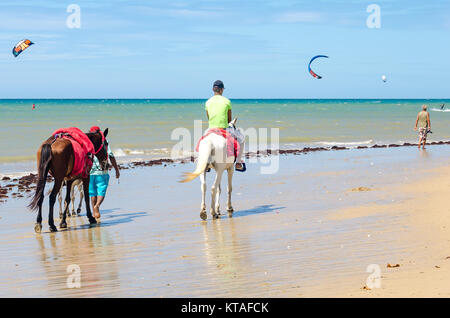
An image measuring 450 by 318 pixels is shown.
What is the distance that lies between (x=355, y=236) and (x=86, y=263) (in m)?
3.75

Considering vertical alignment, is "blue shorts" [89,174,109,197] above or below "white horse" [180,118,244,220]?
below

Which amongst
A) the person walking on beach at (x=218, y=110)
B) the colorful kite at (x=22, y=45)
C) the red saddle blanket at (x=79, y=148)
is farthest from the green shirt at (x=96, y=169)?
the colorful kite at (x=22, y=45)

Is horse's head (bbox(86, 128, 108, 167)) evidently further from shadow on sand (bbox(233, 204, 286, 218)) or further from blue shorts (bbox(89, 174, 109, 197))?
shadow on sand (bbox(233, 204, 286, 218))

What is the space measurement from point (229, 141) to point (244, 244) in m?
2.77

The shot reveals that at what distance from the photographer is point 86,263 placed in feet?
25.7

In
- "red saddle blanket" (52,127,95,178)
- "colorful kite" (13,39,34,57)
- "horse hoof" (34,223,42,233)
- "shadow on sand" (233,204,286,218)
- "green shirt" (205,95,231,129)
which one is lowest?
"horse hoof" (34,223,42,233)

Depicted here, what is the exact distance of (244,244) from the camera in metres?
8.60

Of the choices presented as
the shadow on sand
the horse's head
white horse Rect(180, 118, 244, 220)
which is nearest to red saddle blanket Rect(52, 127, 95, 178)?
the horse's head

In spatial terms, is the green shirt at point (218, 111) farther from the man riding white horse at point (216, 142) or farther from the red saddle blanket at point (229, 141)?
the red saddle blanket at point (229, 141)

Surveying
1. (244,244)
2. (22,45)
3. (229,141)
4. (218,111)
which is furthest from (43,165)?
(22,45)

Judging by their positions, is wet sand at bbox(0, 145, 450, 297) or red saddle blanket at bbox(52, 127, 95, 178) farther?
red saddle blanket at bbox(52, 127, 95, 178)

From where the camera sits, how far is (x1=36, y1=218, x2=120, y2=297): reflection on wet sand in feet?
21.8

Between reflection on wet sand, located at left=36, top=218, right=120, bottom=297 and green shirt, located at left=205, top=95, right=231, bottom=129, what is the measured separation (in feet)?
8.77

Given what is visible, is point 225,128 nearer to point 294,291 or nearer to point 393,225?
point 393,225
